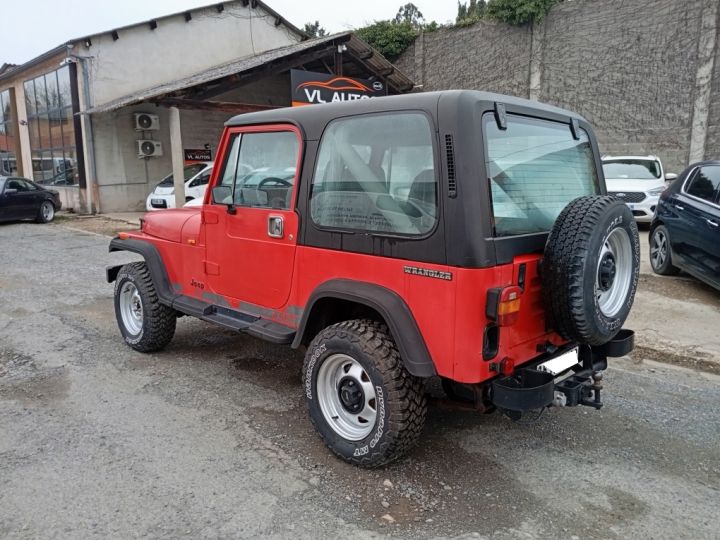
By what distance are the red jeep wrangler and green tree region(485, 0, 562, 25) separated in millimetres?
15427

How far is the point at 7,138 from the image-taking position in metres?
24.3

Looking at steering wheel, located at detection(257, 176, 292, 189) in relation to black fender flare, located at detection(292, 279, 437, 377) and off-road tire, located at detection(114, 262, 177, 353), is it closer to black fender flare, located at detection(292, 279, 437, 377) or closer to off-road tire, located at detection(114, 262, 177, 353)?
black fender flare, located at detection(292, 279, 437, 377)

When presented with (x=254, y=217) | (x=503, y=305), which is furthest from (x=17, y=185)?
(x=503, y=305)

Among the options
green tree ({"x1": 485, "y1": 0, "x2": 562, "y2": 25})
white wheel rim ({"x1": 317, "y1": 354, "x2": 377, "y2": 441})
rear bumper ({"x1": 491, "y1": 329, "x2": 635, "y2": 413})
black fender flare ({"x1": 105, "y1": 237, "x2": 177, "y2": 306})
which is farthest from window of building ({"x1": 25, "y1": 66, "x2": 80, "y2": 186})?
rear bumper ({"x1": 491, "y1": 329, "x2": 635, "y2": 413})

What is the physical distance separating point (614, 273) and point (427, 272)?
1.16 meters

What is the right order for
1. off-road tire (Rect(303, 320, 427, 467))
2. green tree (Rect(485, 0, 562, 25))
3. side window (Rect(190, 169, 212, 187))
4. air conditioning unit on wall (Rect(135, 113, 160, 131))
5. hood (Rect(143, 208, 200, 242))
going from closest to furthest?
off-road tire (Rect(303, 320, 427, 467)), hood (Rect(143, 208, 200, 242)), side window (Rect(190, 169, 212, 187)), green tree (Rect(485, 0, 562, 25)), air conditioning unit on wall (Rect(135, 113, 160, 131))

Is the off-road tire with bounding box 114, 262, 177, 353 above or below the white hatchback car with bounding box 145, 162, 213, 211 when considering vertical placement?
below

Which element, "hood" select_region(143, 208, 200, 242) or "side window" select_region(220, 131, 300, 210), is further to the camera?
"hood" select_region(143, 208, 200, 242)

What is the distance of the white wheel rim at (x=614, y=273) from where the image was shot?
3086 millimetres

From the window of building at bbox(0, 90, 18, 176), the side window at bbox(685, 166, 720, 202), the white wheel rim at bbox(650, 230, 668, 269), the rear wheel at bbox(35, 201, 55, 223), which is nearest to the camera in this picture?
the side window at bbox(685, 166, 720, 202)

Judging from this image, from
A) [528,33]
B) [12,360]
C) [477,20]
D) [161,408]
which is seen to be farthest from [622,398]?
[477,20]

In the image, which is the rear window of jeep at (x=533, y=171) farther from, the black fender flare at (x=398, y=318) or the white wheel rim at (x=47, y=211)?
the white wheel rim at (x=47, y=211)

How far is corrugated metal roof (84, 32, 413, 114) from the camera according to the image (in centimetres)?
1486

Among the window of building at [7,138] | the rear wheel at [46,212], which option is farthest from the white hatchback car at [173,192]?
the window of building at [7,138]
